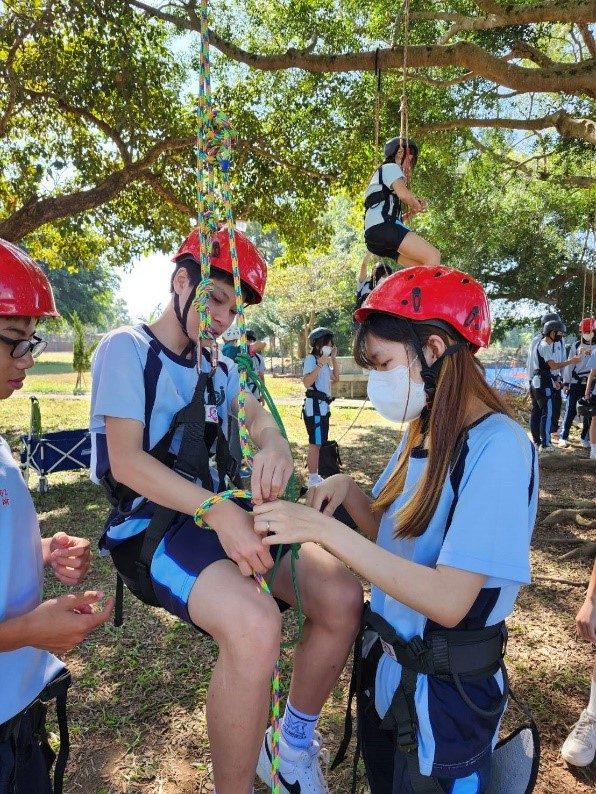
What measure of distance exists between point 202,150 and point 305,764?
2164mm

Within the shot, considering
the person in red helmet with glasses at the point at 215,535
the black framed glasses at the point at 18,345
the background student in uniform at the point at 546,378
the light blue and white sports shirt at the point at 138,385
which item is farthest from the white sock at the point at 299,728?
the background student in uniform at the point at 546,378

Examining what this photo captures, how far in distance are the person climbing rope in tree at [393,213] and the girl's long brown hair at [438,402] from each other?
1867 millimetres

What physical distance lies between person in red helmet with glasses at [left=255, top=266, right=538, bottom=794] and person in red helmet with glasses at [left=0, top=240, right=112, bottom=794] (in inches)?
23.3

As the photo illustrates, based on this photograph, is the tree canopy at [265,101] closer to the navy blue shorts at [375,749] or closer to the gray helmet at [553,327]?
the gray helmet at [553,327]

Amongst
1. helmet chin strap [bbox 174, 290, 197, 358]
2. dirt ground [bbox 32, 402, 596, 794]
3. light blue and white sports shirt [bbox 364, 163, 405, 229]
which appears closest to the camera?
helmet chin strap [bbox 174, 290, 197, 358]

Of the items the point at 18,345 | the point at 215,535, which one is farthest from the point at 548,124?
the point at 18,345

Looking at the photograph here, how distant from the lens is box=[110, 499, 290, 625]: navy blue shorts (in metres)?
1.66

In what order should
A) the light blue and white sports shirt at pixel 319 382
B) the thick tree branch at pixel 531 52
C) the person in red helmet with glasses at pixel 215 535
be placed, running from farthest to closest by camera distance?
1. the light blue and white sports shirt at pixel 319 382
2. the thick tree branch at pixel 531 52
3. the person in red helmet with glasses at pixel 215 535

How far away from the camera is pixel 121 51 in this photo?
716 centimetres

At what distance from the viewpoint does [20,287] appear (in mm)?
1628

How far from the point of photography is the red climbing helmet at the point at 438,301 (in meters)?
1.78

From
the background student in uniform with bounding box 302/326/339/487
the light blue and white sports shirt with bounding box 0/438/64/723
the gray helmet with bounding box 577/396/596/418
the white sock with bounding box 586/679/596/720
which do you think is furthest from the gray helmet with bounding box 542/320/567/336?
the light blue and white sports shirt with bounding box 0/438/64/723

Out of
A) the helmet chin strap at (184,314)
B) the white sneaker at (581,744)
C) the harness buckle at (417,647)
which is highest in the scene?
the helmet chin strap at (184,314)

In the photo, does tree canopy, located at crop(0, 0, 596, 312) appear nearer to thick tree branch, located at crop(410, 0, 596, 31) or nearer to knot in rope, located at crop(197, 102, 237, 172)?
thick tree branch, located at crop(410, 0, 596, 31)
